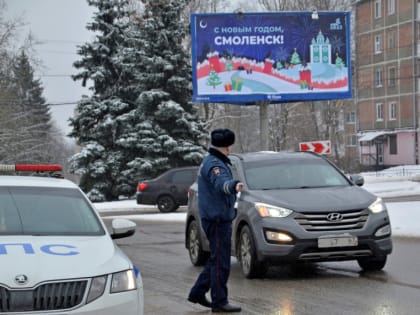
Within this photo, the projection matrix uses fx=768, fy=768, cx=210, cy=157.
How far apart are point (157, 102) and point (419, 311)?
103ft

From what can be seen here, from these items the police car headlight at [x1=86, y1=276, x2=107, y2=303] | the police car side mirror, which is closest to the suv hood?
the police car side mirror

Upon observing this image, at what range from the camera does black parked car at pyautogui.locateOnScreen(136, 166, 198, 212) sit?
27609 mm

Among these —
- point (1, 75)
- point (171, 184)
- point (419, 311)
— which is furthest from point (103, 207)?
point (419, 311)

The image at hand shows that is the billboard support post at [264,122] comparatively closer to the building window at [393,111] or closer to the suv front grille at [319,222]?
the suv front grille at [319,222]

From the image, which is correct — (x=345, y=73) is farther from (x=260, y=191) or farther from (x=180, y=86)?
(x=260, y=191)

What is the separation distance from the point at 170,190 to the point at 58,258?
22203 mm

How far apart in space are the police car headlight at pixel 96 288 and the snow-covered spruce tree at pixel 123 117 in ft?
103

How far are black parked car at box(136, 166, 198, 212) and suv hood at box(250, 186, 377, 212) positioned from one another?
56.9 ft

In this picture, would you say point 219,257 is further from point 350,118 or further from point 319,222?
point 350,118

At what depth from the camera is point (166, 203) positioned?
91.1ft

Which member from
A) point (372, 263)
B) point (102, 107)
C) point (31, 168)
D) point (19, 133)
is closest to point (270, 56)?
point (102, 107)

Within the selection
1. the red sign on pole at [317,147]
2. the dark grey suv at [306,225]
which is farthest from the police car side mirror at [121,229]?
the red sign on pole at [317,147]

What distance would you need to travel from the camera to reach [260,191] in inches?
409

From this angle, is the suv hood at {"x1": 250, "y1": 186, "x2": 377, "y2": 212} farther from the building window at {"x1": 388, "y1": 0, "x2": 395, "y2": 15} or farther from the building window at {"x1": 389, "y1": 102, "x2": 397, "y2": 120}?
the building window at {"x1": 388, "y1": 0, "x2": 395, "y2": 15}
